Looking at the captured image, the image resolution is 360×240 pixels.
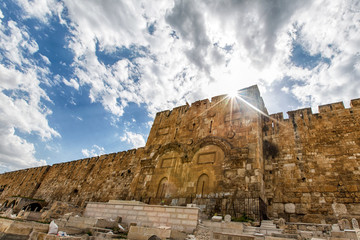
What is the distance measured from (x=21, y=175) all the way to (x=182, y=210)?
3227 cm

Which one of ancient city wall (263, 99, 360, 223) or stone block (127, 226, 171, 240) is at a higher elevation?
ancient city wall (263, 99, 360, 223)

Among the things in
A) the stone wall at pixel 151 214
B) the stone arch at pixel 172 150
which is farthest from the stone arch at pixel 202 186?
the stone wall at pixel 151 214

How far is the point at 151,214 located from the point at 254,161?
503 cm

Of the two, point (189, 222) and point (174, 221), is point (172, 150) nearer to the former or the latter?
point (174, 221)

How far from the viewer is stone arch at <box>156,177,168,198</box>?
37.7 feet

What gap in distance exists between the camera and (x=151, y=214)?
7750 millimetres

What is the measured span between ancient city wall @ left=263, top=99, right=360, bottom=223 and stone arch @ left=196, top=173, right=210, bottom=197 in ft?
9.28

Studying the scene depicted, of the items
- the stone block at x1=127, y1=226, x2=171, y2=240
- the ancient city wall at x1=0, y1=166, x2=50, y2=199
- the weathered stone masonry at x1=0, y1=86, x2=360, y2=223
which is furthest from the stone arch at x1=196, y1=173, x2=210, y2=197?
the ancient city wall at x1=0, y1=166, x2=50, y2=199

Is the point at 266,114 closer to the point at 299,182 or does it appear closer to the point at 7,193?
the point at 299,182

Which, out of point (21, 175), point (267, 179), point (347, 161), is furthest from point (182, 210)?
point (21, 175)

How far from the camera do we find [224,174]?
9875 mm

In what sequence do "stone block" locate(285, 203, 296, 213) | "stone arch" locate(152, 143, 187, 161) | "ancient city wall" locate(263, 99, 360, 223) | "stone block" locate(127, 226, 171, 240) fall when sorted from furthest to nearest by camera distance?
1. "stone arch" locate(152, 143, 187, 161)
2. "stone block" locate(285, 203, 296, 213)
3. "ancient city wall" locate(263, 99, 360, 223)
4. "stone block" locate(127, 226, 171, 240)

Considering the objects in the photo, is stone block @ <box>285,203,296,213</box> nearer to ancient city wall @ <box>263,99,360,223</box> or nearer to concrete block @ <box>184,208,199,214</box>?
ancient city wall @ <box>263,99,360,223</box>

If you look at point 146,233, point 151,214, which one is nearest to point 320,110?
point 151,214
